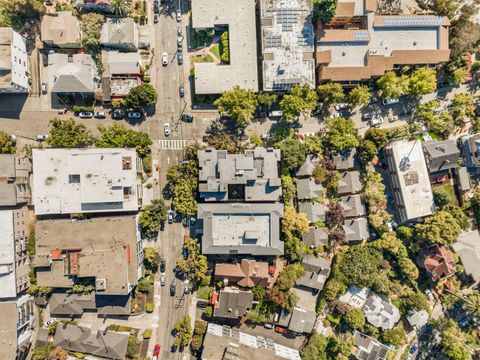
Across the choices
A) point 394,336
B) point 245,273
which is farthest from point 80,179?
point 394,336

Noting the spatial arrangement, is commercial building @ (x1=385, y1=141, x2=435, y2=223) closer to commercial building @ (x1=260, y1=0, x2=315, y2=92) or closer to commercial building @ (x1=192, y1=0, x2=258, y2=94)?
commercial building @ (x1=260, y1=0, x2=315, y2=92)

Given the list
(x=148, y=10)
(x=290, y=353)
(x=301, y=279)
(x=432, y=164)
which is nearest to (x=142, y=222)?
(x=301, y=279)

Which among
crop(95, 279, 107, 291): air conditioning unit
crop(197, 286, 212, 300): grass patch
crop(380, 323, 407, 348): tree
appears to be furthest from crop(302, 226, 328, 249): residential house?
crop(95, 279, 107, 291): air conditioning unit

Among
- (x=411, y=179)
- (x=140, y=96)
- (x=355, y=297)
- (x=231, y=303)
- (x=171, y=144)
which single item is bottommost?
(x=355, y=297)

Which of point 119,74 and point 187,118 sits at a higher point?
point 119,74

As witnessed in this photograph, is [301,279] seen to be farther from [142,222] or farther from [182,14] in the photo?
[182,14]

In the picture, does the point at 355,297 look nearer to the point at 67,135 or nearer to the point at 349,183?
the point at 349,183
